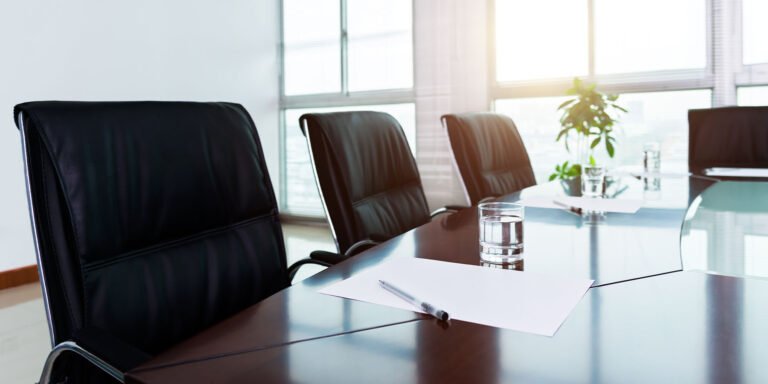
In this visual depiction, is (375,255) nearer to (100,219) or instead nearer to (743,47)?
(100,219)

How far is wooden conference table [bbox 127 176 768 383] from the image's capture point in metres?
0.54

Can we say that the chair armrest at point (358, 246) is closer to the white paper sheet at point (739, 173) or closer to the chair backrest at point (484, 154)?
the chair backrest at point (484, 154)

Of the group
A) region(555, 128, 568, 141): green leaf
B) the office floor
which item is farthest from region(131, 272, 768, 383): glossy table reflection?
region(555, 128, 568, 141): green leaf

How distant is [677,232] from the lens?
1188 millimetres

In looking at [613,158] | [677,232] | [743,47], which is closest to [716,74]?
[743,47]

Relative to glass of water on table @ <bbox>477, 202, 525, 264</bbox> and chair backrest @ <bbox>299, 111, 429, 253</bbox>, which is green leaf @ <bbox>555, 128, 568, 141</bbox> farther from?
glass of water on table @ <bbox>477, 202, 525, 264</bbox>

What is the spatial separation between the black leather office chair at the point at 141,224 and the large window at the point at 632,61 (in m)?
3.54

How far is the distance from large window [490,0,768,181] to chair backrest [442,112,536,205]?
1.97 metres

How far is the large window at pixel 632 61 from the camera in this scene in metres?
3.75

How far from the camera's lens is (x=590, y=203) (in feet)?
5.21

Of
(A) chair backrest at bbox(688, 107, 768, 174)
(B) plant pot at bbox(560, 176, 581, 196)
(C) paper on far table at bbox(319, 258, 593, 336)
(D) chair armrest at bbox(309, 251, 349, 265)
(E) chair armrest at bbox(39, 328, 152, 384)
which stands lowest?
(E) chair armrest at bbox(39, 328, 152, 384)

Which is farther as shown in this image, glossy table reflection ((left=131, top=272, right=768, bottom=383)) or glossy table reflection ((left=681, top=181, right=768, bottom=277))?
glossy table reflection ((left=681, top=181, right=768, bottom=277))

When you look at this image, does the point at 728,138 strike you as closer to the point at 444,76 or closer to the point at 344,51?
the point at 444,76

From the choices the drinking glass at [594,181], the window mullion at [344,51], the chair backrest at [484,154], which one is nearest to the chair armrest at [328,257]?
the drinking glass at [594,181]
